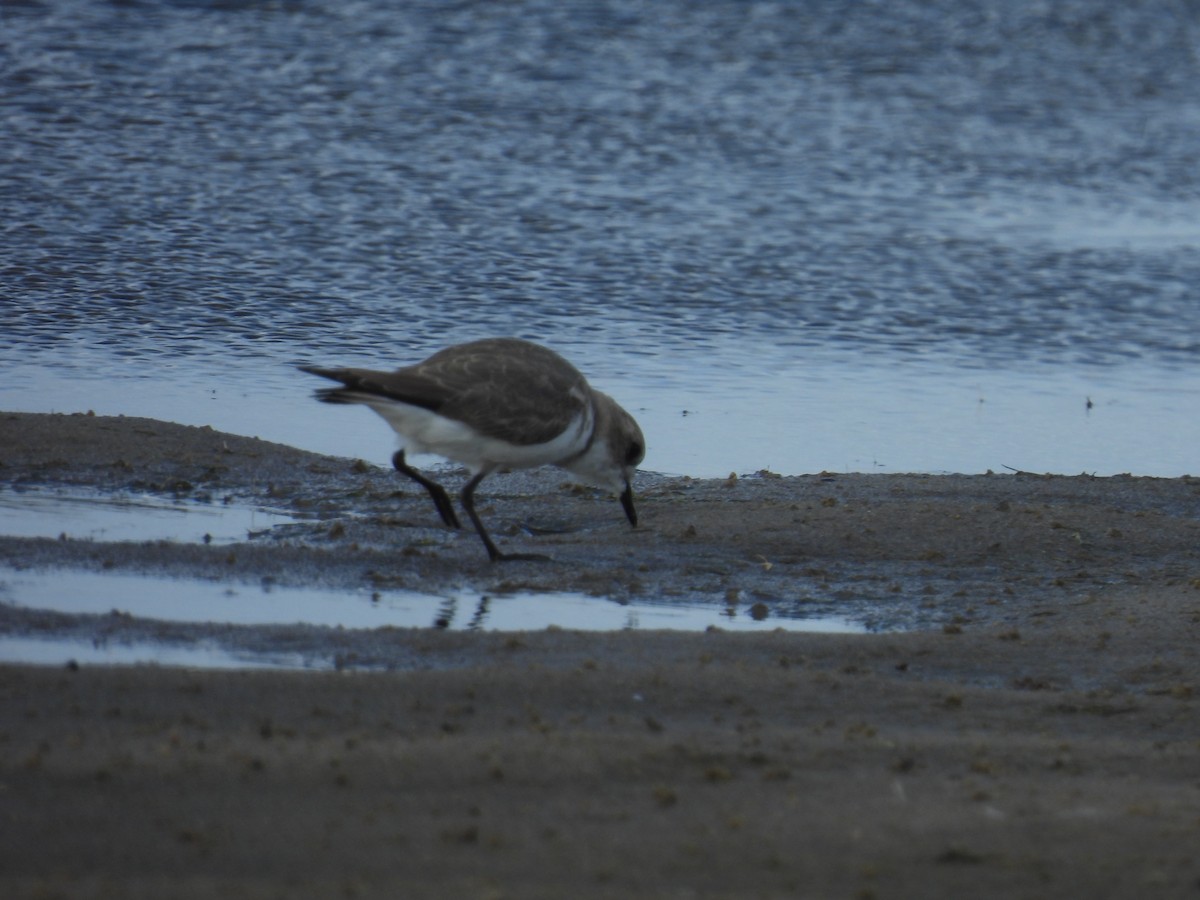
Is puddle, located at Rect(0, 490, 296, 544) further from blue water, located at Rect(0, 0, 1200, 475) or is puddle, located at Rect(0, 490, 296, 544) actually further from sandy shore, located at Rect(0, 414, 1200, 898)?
blue water, located at Rect(0, 0, 1200, 475)

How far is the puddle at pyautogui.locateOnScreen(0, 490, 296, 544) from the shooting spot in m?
6.79

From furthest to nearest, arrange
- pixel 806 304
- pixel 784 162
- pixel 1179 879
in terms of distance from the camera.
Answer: pixel 784 162 → pixel 806 304 → pixel 1179 879

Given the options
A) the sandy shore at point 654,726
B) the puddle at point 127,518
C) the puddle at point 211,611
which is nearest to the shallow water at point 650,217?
the puddle at point 127,518

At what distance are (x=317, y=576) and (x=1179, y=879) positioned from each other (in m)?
3.52

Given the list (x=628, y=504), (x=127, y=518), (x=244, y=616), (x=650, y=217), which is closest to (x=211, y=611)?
(x=244, y=616)

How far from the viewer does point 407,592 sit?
253 inches

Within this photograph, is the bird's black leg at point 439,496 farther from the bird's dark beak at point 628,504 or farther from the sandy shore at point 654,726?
the bird's dark beak at point 628,504

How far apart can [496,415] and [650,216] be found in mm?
6916

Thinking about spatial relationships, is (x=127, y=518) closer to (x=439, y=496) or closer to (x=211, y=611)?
(x=439, y=496)

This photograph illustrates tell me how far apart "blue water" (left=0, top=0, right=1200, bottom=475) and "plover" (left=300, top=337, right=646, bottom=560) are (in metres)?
1.22

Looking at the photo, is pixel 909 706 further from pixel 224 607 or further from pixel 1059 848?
pixel 224 607

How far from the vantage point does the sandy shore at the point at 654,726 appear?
3793 millimetres

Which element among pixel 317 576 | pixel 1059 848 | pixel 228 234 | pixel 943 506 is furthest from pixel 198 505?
pixel 228 234

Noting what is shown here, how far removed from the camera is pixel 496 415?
7164 mm
